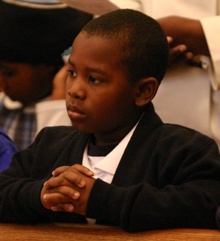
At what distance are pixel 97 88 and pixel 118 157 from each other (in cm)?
16

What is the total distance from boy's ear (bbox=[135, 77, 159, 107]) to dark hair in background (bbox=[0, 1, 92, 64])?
1142 mm

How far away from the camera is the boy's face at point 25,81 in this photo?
105 inches

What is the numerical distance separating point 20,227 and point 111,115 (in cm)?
31

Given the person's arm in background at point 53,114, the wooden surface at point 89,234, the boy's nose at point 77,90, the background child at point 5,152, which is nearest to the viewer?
the wooden surface at point 89,234

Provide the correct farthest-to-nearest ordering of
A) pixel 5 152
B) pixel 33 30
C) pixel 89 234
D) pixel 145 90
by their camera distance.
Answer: pixel 33 30 < pixel 5 152 < pixel 145 90 < pixel 89 234

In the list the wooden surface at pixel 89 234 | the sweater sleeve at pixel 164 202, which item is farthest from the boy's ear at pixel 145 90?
the wooden surface at pixel 89 234

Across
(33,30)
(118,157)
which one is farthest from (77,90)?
(33,30)

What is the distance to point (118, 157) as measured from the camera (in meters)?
1.52

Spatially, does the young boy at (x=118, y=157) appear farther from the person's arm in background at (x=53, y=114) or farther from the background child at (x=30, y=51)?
the background child at (x=30, y=51)

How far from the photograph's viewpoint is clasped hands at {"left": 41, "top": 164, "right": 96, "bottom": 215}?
4.51 ft

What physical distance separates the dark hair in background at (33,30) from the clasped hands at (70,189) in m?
1.32

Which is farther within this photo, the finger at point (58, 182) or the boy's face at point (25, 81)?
the boy's face at point (25, 81)

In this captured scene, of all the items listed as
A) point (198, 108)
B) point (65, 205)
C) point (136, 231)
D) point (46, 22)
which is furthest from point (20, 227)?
point (46, 22)

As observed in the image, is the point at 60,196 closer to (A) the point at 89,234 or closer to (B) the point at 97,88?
(A) the point at 89,234
